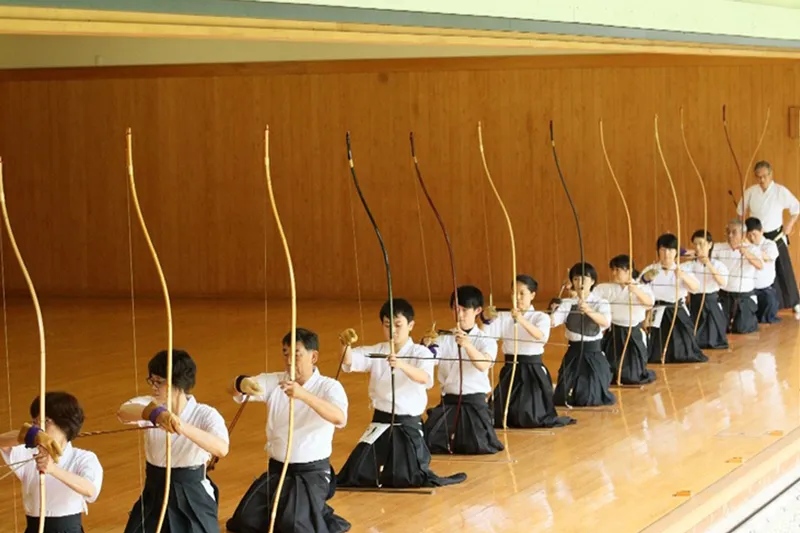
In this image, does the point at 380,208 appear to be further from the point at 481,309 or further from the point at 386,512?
the point at 386,512

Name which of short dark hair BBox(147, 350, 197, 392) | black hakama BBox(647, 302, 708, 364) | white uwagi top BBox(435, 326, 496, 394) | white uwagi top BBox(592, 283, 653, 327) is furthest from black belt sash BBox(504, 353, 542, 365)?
short dark hair BBox(147, 350, 197, 392)

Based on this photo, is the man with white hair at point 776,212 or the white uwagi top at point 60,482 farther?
the man with white hair at point 776,212

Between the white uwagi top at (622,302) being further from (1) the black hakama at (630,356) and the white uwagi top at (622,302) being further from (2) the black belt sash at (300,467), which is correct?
(2) the black belt sash at (300,467)

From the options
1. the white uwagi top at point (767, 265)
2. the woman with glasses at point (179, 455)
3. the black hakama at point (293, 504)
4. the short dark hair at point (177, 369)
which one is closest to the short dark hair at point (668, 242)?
the white uwagi top at point (767, 265)

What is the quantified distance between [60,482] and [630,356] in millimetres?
5147

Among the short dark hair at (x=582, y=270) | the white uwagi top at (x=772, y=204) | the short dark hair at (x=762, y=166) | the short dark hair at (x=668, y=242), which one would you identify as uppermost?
the short dark hair at (x=762, y=166)

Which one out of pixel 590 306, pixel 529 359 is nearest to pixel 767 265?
pixel 590 306

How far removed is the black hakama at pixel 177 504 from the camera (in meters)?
4.86

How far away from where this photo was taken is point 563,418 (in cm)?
776

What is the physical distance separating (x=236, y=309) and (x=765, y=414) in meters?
6.93

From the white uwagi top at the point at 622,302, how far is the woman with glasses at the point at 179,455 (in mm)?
4307

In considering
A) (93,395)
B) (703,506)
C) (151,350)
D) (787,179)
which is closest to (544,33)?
(703,506)

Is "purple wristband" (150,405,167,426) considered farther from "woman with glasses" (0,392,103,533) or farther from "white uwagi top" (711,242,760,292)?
"white uwagi top" (711,242,760,292)

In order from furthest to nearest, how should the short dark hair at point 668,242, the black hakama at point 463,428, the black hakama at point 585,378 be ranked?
the short dark hair at point 668,242, the black hakama at point 585,378, the black hakama at point 463,428
